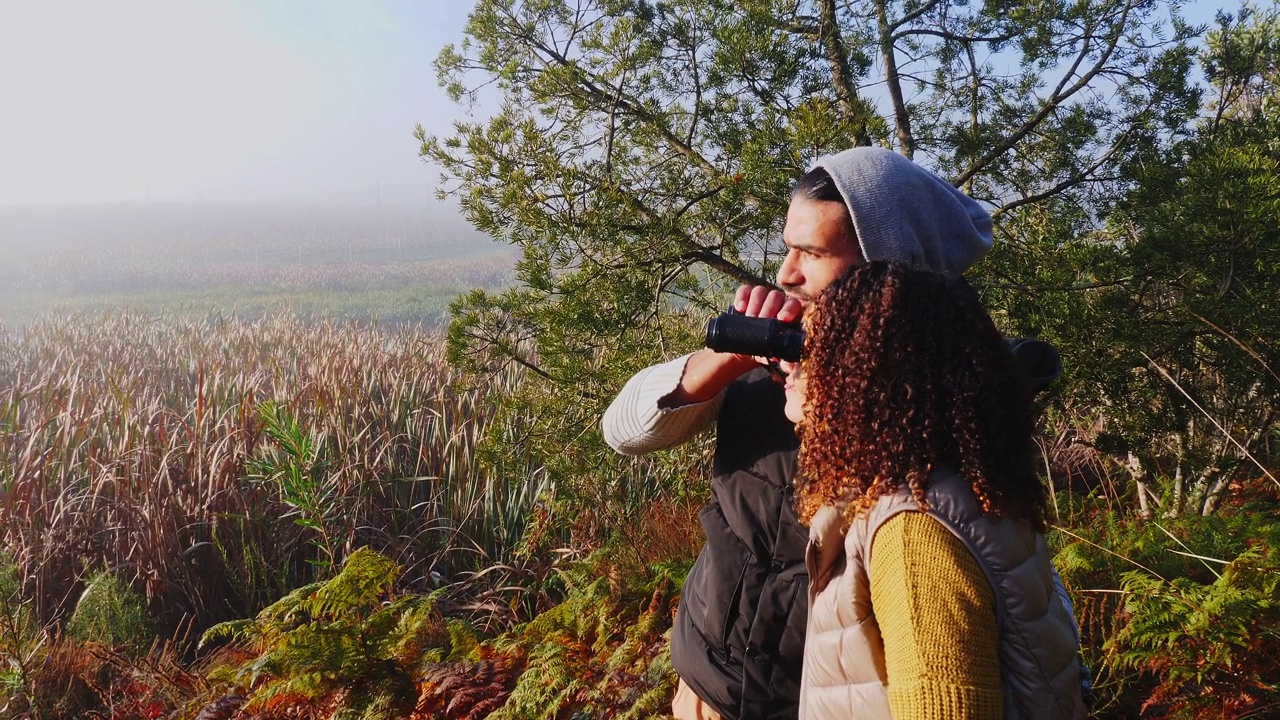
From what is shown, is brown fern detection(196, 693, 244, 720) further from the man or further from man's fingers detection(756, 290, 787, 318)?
man's fingers detection(756, 290, 787, 318)

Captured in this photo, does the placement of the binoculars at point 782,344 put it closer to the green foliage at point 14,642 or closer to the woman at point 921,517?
the woman at point 921,517

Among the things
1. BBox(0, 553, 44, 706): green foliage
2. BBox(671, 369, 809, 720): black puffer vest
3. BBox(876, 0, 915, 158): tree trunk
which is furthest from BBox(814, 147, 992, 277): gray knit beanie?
BBox(0, 553, 44, 706): green foliage

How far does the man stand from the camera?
1360mm

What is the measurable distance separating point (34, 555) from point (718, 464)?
14.8 ft

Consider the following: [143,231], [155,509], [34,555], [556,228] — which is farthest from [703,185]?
[143,231]

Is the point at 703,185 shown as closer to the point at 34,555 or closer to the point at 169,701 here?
the point at 169,701

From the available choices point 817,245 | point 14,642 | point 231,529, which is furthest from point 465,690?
point 231,529

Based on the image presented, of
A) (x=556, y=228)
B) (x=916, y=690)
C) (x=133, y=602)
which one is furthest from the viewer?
(x=133, y=602)

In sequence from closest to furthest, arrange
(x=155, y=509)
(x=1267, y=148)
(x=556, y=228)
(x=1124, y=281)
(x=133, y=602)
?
(x=1267, y=148), (x=1124, y=281), (x=556, y=228), (x=133, y=602), (x=155, y=509)

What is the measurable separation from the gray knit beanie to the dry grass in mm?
2700

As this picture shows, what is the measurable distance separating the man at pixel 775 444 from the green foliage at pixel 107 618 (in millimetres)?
3531

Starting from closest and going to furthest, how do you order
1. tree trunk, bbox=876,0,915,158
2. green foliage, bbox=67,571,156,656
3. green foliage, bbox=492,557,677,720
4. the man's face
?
1. the man's face
2. green foliage, bbox=492,557,677,720
3. tree trunk, bbox=876,0,915,158
4. green foliage, bbox=67,571,156,656

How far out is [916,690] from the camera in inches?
38.5

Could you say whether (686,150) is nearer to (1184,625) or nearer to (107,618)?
(1184,625)
